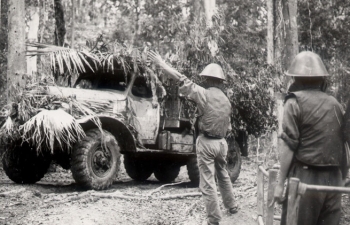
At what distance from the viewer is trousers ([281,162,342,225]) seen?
143 inches

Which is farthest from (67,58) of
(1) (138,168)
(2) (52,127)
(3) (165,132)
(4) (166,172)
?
(4) (166,172)

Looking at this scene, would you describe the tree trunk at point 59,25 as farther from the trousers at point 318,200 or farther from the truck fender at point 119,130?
the trousers at point 318,200

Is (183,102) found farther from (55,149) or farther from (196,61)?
(55,149)

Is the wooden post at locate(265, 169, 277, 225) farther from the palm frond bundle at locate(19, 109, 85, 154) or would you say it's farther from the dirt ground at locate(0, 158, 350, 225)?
the palm frond bundle at locate(19, 109, 85, 154)

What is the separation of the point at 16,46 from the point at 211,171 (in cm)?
594

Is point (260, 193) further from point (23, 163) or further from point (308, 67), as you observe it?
point (23, 163)

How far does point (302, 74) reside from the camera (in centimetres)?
384

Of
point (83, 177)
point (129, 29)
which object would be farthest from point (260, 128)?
point (129, 29)

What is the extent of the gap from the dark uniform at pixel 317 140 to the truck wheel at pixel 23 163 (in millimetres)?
6303

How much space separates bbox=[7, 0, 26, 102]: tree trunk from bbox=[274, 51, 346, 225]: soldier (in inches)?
303

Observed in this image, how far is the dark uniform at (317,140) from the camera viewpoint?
12.2ft

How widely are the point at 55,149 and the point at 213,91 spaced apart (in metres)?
3.44

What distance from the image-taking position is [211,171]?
21.7 ft

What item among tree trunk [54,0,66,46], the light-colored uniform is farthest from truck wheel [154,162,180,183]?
tree trunk [54,0,66,46]
